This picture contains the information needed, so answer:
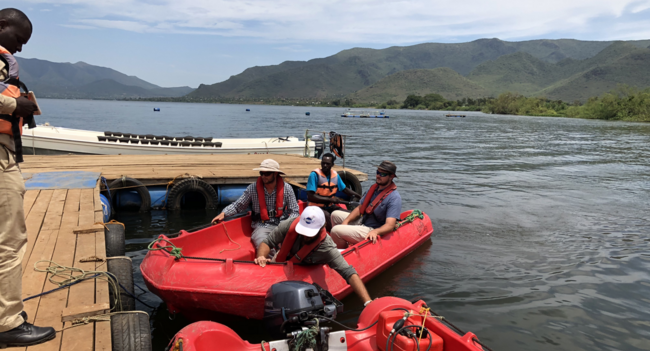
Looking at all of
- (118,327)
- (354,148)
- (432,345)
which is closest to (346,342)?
(432,345)

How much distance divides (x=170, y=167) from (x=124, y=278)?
7.32 m

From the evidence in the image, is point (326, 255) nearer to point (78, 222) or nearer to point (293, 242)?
point (293, 242)

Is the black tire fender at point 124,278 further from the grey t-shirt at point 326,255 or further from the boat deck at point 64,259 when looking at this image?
the grey t-shirt at point 326,255

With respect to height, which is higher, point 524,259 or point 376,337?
point 376,337

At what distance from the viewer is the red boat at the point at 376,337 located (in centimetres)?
350

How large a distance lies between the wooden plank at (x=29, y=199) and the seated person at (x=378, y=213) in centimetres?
464

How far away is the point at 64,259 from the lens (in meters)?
4.46

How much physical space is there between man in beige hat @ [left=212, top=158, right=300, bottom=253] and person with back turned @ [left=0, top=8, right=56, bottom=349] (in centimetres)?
328

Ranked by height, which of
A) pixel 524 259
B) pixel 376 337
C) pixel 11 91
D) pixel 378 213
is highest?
pixel 11 91

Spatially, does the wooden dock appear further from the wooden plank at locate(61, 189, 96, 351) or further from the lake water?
the lake water

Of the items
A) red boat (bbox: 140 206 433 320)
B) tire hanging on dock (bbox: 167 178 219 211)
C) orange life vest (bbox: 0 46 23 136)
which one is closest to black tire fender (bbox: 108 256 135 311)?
red boat (bbox: 140 206 433 320)

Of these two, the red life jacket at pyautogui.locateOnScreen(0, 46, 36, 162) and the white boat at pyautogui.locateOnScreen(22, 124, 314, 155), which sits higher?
the red life jacket at pyautogui.locateOnScreen(0, 46, 36, 162)

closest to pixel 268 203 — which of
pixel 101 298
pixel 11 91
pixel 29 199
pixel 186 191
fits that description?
pixel 101 298

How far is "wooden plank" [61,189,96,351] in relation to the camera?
3.06m
